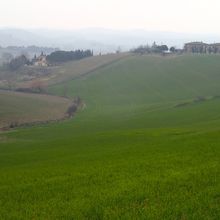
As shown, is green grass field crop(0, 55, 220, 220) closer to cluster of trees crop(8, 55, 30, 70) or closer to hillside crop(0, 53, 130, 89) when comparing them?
hillside crop(0, 53, 130, 89)

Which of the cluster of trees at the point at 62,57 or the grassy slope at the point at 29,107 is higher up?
the cluster of trees at the point at 62,57

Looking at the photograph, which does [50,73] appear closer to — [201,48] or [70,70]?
[70,70]

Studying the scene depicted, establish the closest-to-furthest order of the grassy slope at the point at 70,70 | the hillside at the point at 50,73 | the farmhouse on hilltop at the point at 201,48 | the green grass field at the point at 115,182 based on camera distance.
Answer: the green grass field at the point at 115,182 < the hillside at the point at 50,73 < the grassy slope at the point at 70,70 < the farmhouse on hilltop at the point at 201,48

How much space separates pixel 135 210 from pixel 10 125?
5550 cm

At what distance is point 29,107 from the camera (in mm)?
85500

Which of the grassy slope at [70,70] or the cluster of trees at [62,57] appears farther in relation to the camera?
the cluster of trees at [62,57]

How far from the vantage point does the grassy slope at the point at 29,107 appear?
73588 millimetres

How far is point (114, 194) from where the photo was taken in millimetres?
14812

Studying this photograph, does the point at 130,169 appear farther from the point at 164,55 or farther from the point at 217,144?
the point at 164,55

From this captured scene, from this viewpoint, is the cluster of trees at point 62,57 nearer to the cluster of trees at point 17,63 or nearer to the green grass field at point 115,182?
the cluster of trees at point 17,63

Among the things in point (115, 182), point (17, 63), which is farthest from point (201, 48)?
point (115, 182)

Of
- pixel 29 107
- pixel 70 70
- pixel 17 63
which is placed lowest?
pixel 29 107

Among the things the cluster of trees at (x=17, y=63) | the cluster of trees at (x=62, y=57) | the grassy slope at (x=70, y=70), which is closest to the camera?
A: the grassy slope at (x=70, y=70)

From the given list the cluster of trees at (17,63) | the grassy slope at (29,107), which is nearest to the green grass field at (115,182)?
the grassy slope at (29,107)
